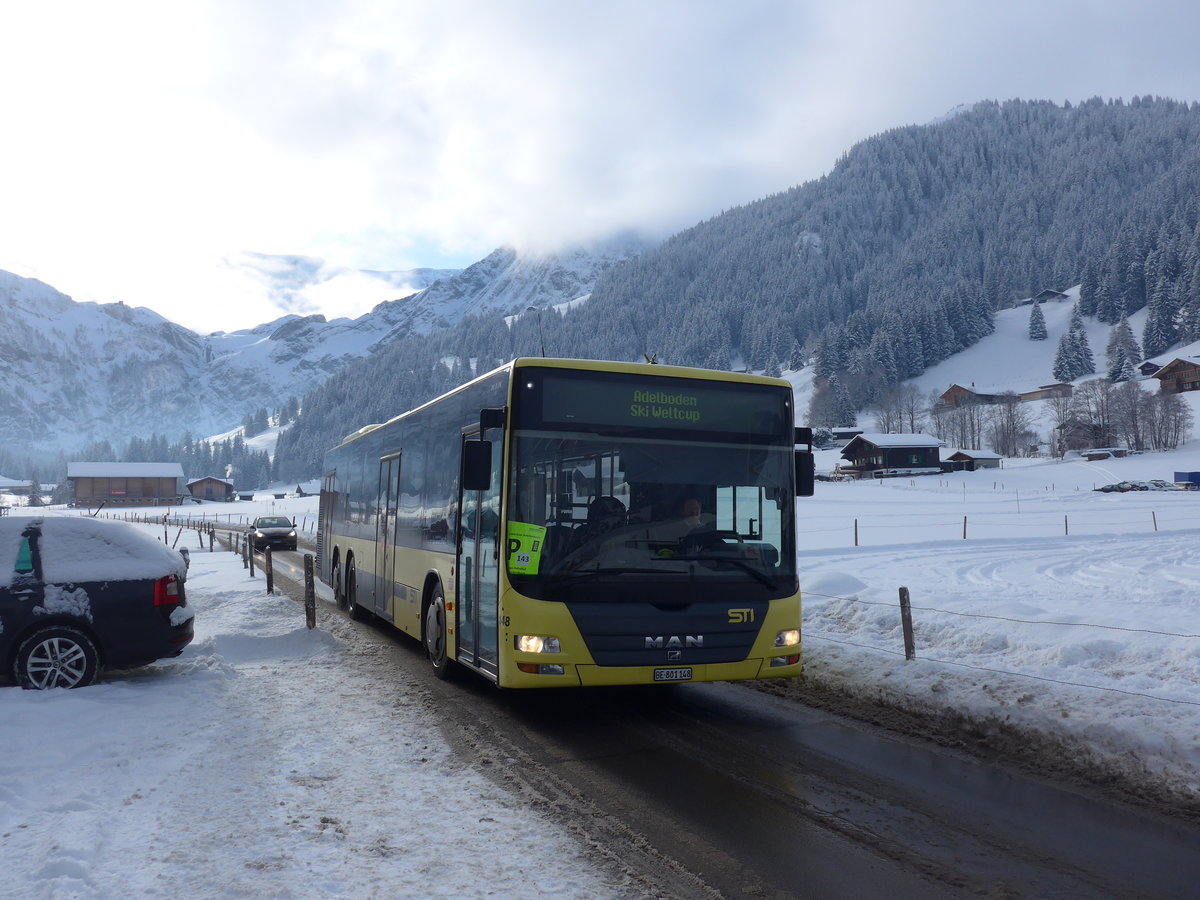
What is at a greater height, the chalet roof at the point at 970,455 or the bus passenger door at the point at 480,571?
the chalet roof at the point at 970,455

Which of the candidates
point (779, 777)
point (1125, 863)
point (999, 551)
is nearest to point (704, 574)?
point (779, 777)

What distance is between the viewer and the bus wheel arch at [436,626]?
9.62 meters

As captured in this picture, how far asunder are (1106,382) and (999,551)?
104 metres

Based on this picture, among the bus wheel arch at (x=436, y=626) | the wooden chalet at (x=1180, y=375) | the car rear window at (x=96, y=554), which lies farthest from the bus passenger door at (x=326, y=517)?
the wooden chalet at (x=1180, y=375)

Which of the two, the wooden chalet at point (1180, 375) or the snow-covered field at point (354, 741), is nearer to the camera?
the snow-covered field at point (354, 741)

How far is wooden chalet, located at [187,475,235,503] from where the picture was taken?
163125mm

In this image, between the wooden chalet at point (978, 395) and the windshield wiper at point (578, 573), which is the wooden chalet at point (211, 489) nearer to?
the wooden chalet at point (978, 395)

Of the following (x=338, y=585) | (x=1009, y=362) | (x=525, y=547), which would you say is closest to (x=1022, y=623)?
(x=525, y=547)

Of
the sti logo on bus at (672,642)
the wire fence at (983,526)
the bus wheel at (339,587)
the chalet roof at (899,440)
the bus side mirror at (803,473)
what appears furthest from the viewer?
the chalet roof at (899,440)

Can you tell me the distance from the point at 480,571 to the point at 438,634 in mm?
1950

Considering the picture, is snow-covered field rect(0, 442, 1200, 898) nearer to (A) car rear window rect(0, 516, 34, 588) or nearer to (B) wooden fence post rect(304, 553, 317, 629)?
(B) wooden fence post rect(304, 553, 317, 629)

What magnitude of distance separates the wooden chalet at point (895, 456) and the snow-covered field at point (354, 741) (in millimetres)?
86964

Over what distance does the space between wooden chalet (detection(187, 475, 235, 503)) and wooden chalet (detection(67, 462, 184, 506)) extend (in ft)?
70.8

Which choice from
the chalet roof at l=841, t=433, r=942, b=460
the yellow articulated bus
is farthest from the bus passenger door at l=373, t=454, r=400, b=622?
the chalet roof at l=841, t=433, r=942, b=460
